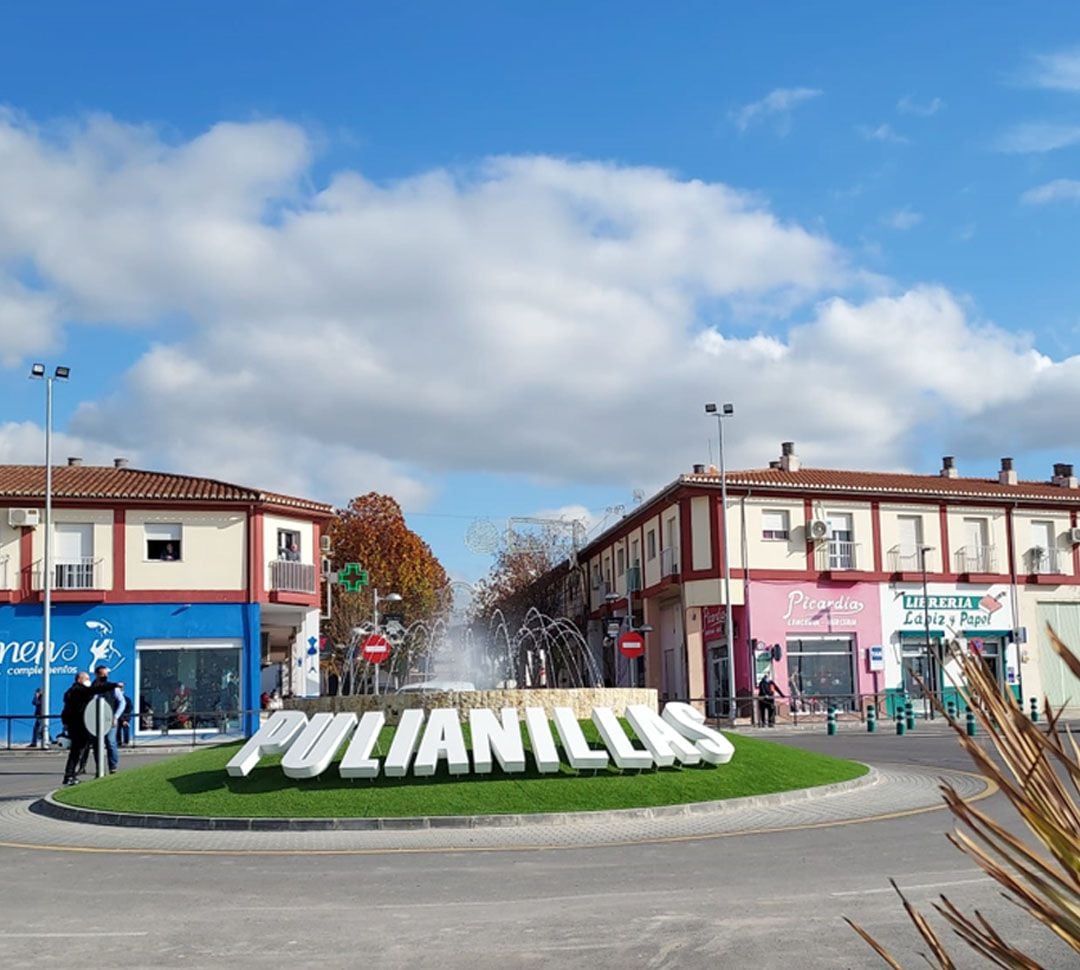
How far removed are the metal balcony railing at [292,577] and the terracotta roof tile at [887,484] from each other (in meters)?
13.4

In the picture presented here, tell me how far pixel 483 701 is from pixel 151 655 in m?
25.4

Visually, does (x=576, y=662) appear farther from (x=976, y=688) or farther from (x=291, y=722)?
(x=976, y=688)

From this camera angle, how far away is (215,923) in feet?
31.6

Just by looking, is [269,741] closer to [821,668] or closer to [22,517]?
[22,517]

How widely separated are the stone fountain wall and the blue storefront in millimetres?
21311

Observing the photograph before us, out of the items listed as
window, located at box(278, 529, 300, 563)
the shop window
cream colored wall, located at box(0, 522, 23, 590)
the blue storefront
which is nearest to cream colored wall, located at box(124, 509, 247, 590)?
the blue storefront

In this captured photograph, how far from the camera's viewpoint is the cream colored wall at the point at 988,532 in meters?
49.3

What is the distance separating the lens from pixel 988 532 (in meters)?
50.0

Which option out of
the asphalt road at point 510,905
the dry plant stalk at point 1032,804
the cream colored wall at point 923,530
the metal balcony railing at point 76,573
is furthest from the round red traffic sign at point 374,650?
the dry plant stalk at point 1032,804

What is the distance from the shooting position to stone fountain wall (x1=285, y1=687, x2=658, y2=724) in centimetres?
1948

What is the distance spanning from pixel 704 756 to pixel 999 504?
117 ft

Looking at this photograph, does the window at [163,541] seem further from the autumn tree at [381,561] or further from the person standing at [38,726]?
the autumn tree at [381,561]

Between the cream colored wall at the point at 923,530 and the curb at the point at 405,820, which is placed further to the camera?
the cream colored wall at the point at 923,530

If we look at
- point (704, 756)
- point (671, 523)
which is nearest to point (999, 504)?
point (671, 523)
